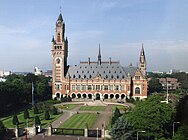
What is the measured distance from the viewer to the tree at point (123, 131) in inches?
1248

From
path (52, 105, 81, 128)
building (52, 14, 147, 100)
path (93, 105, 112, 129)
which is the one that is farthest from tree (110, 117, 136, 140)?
building (52, 14, 147, 100)

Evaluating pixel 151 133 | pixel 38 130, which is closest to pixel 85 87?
pixel 38 130

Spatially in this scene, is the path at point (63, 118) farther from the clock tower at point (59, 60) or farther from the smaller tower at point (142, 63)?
the smaller tower at point (142, 63)

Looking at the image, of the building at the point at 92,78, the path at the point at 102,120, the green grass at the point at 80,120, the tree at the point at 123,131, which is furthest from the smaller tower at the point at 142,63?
the tree at the point at 123,131

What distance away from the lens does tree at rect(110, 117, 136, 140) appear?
104 ft

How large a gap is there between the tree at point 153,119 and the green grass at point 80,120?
1336 cm

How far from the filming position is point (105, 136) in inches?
1511

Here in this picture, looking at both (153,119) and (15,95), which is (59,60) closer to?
(15,95)

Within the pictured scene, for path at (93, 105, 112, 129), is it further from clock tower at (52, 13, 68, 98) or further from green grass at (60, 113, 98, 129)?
clock tower at (52, 13, 68, 98)

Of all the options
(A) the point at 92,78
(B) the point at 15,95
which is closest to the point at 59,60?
(A) the point at 92,78

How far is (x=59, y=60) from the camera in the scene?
85.7m

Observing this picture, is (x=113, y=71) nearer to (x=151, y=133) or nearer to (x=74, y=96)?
(x=74, y=96)

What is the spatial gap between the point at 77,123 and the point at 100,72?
128 feet

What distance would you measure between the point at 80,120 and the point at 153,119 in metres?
20.3
